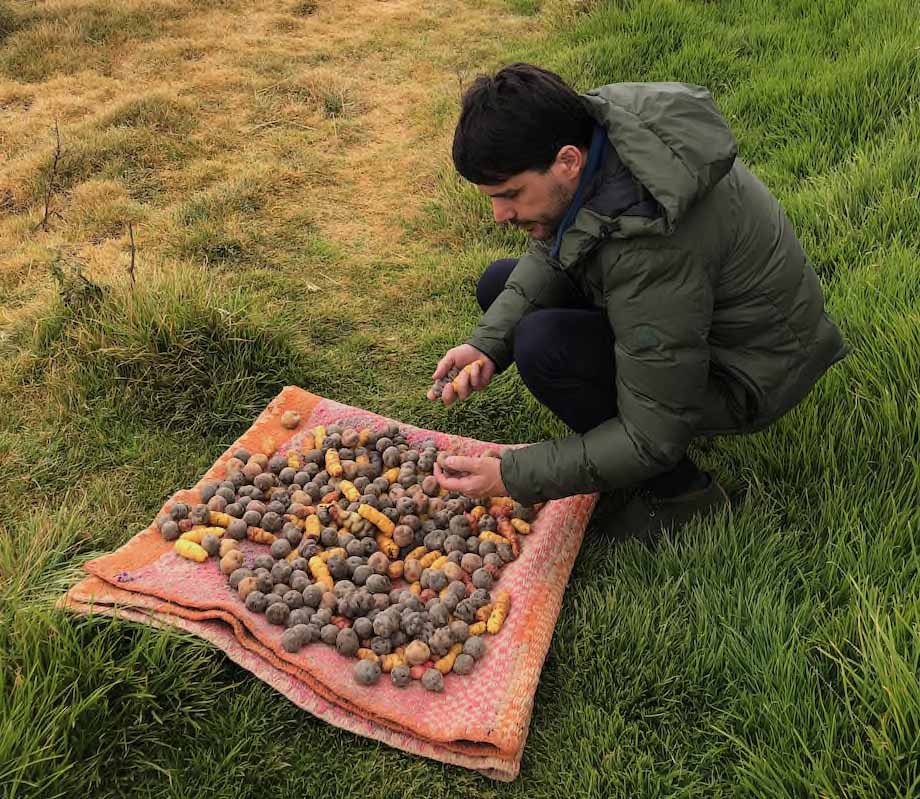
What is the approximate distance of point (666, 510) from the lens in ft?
9.23

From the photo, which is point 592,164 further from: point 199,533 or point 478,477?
point 199,533

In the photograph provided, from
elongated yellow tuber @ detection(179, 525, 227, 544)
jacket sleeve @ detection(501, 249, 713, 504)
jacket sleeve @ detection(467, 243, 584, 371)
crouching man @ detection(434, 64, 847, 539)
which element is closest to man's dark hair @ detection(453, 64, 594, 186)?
crouching man @ detection(434, 64, 847, 539)

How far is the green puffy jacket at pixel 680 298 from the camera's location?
7.16ft

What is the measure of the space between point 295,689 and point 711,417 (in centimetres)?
155

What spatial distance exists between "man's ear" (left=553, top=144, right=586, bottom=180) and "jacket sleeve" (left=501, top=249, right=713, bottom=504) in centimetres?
29

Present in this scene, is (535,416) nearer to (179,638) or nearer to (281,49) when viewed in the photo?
(179,638)

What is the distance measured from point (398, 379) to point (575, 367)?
152 cm

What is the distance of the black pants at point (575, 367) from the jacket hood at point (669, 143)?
49 centimetres

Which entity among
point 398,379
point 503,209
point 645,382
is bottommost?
point 398,379

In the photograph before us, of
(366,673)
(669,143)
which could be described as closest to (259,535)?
(366,673)

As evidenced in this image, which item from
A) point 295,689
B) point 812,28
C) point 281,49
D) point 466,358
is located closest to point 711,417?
point 466,358

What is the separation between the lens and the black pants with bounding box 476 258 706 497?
2631mm

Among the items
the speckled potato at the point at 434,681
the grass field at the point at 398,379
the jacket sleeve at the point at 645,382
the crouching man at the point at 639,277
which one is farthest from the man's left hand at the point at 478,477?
the speckled potato at the point at 434,681

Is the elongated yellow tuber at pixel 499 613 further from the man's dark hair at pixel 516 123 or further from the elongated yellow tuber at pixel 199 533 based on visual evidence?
the man's dark hair at pixel 516 123
